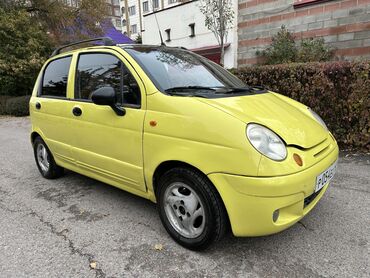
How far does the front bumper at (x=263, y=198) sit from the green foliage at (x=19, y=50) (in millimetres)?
13946

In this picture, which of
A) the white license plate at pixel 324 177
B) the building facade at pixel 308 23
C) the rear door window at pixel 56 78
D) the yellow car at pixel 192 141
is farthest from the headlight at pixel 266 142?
the building facade at pixel 308 23

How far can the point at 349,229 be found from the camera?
9.83ft

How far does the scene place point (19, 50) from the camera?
46.5ft

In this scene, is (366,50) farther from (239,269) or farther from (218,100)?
(239,269)

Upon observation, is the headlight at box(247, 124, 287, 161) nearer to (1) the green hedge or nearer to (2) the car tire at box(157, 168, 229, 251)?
(2) the car tire at box(157, 168, 229, 251)

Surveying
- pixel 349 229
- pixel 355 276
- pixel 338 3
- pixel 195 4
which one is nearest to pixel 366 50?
pixel 338 3

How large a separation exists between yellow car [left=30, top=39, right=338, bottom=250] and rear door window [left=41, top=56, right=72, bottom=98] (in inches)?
2.9

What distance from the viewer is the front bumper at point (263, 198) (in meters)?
2.26

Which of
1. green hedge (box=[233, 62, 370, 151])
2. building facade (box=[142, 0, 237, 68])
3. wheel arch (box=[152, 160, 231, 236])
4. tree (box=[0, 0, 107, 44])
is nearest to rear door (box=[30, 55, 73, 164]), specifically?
wheel arch (box=[152, 160, 231, 236])

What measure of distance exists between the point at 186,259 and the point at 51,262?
1106mm

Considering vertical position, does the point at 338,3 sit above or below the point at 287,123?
above

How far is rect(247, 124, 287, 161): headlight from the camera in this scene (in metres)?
2.32

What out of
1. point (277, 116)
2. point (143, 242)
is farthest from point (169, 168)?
point (277, 116)

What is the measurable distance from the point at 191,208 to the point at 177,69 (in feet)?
4.51
